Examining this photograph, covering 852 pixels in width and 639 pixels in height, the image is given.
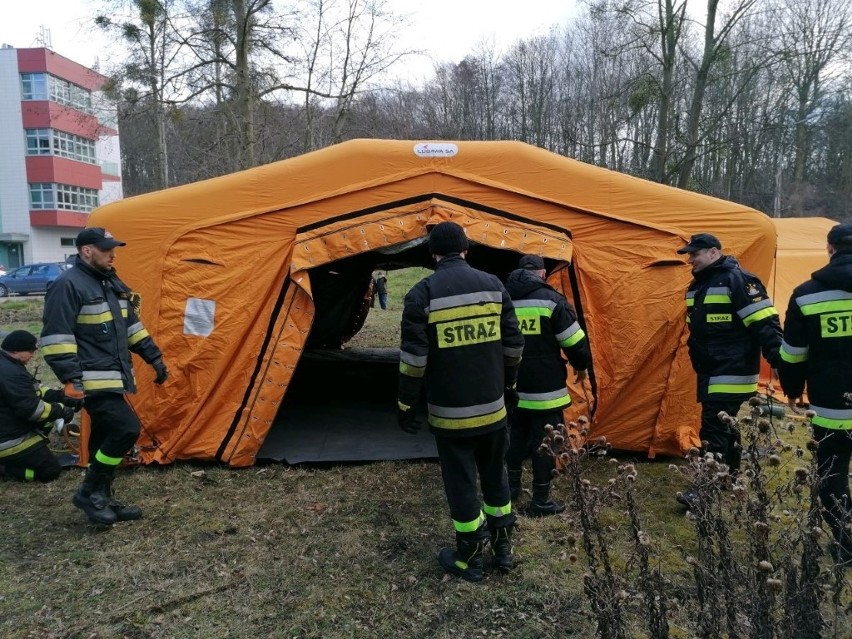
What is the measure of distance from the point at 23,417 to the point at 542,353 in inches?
167

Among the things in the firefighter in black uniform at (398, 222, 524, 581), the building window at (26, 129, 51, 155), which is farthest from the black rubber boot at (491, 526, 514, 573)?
the building window at (26, 129, 51, 155)

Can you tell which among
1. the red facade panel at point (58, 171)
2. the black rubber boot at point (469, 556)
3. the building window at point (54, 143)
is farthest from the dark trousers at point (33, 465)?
the building window at point (54, 143)

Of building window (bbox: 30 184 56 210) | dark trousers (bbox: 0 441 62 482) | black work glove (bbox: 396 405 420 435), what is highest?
building window (bbox: 30 184 56 210)

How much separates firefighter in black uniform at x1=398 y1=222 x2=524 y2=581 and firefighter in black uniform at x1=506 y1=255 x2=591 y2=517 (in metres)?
0.69

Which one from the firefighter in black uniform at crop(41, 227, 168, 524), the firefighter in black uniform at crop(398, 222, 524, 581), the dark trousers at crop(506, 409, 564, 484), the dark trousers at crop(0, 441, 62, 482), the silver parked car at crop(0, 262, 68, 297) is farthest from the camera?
the silver parked car at crop(0, 262, 68, 297)

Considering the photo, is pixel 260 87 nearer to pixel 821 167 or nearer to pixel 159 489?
pixel 159 489

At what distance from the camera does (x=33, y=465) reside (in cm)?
494

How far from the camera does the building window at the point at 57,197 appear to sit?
1444 inches

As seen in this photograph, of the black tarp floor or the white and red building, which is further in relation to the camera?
the white and red building

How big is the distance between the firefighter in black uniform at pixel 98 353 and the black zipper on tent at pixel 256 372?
3.41 feet

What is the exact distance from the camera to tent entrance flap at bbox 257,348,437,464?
18.3 ft

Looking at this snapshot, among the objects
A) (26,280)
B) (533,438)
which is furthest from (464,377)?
(26,280)

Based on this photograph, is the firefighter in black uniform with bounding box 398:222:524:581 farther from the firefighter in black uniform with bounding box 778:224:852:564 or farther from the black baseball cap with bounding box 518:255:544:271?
the firefighter in black uniform with bounding box 778:224:852:564

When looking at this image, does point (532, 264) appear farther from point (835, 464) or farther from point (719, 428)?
point (835, 464)
